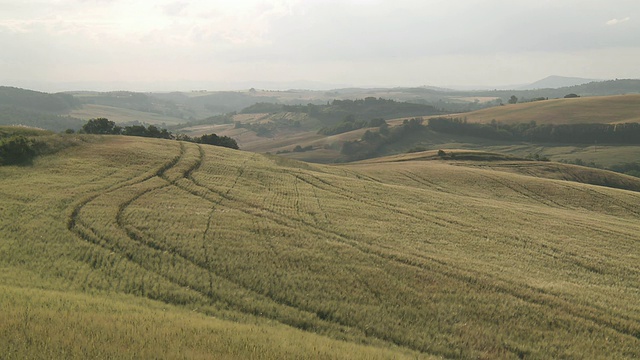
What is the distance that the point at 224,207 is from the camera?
3438 centimetres

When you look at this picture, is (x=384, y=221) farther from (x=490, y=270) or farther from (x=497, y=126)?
(x=497, y=126)

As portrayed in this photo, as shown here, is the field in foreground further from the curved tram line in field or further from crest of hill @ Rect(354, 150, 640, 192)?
crest of hill @ Rect(354, 150, 640, 192)

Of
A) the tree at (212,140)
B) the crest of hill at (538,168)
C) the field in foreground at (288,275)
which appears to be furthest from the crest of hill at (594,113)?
the field in foreground at (288,275)

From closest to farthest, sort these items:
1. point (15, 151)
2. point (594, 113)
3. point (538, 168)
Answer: point (15, 151), point (538, 168), point (594, 113)

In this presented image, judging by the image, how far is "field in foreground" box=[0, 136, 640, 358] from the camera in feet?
49.7

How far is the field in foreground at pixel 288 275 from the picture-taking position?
15.2m

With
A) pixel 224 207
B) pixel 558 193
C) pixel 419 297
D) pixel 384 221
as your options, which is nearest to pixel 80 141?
pixel 224 207

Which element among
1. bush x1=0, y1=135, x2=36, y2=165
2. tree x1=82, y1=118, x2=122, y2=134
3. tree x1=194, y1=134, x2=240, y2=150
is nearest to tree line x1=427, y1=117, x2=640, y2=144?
tree x1=194, y1=134, x2=240, y2=150

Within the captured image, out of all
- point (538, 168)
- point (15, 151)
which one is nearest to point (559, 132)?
point (538, 168)

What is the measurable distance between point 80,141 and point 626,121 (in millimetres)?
191890

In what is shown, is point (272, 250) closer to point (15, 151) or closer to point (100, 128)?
point (15, 151)

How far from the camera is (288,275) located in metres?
21.6

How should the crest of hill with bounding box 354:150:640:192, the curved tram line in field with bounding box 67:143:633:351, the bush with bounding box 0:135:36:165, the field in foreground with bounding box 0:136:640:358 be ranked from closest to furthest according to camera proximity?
1. the field in foreground with bounding box 0:136:640:358
2. the curved tram line in field with bounding box 67:143:633:351
3. the bush with bounding box 0:135:36:165
4. the crest of hill with bounding box 354:150:640:192

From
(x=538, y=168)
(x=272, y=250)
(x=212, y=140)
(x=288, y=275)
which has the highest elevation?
(x=212, y=140)
